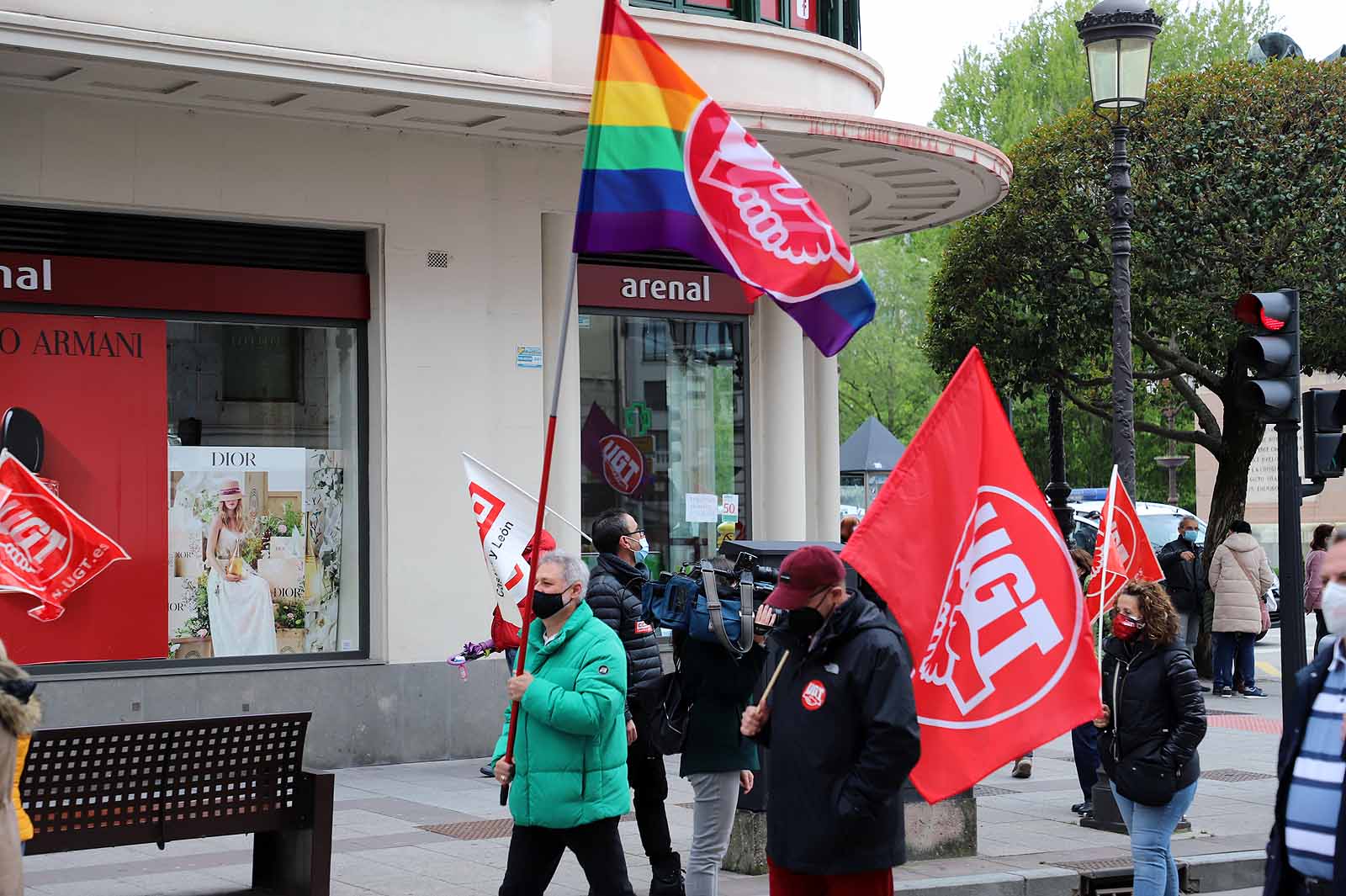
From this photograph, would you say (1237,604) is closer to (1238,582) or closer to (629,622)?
(1238,582)

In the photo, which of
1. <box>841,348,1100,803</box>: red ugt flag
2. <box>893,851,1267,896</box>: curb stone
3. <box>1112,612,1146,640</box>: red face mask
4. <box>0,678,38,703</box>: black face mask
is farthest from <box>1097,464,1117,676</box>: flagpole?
<box>0,678,38,703</box>: black face mask

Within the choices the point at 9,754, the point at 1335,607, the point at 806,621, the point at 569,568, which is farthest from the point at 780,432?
the point at 1335,607

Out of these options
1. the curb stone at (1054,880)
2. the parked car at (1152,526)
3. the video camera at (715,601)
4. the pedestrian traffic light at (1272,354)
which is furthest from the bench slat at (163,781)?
the parked car at (1152,526)

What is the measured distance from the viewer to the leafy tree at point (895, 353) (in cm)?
4781

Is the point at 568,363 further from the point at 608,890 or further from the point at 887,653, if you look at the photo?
the point at 887,653

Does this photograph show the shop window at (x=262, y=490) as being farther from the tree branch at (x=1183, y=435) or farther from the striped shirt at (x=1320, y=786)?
the tree branch at (x=1183, y=435)

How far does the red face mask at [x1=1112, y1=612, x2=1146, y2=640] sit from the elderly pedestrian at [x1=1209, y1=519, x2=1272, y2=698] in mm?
10551

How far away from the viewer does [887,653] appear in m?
5.54

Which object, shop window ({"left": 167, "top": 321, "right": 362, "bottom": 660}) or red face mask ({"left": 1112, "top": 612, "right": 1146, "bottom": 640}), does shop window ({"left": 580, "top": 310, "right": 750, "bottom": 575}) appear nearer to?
shop window ({"left": 167, "top": 321, "right": 362, "bottom": 660})

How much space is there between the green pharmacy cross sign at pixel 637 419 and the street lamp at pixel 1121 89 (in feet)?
13.2

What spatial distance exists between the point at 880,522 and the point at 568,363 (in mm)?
8031

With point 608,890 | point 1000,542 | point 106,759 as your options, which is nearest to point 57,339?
point 106,759

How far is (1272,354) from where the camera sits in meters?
10.2

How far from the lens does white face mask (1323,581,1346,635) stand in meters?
4.77
